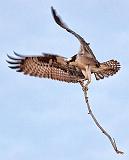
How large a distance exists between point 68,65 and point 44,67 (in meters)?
1.90

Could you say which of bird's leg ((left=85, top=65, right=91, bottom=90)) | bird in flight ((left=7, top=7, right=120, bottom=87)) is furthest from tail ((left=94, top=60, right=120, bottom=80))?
bird's leg ((left=85, top=65, right=91, bottom=90))

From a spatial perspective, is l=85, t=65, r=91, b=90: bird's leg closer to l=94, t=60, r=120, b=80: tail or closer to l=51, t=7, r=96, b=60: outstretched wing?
l=51, t=7, r=96, b=60: outstretched wing

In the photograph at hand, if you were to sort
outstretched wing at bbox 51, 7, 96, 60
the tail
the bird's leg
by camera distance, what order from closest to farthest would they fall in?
outstretched wing at bbox 51, 7, 96, 60 < the bird's leg < the tail

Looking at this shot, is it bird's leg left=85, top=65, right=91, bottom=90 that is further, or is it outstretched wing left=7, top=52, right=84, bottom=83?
outstretched wing left=7, top=52, right=84, bottom=83

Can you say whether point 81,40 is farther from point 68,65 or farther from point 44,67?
point 44,67

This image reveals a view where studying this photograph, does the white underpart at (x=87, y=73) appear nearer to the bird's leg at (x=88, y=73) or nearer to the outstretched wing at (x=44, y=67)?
the bird's leg at (x=88, y=73)

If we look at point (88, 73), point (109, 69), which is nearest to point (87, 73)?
point (88, 73)

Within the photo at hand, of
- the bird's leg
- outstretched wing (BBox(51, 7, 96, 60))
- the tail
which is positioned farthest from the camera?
the tail

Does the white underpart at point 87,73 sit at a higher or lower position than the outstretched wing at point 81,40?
lower

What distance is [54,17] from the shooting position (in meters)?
8.36

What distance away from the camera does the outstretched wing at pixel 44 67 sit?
11.4 meters

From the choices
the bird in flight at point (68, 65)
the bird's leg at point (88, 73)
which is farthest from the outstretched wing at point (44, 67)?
the bird's leg at point (88, 73)

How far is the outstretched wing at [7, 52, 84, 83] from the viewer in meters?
11.4

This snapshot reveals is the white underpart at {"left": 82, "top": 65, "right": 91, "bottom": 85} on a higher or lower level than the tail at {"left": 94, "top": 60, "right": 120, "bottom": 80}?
lower
